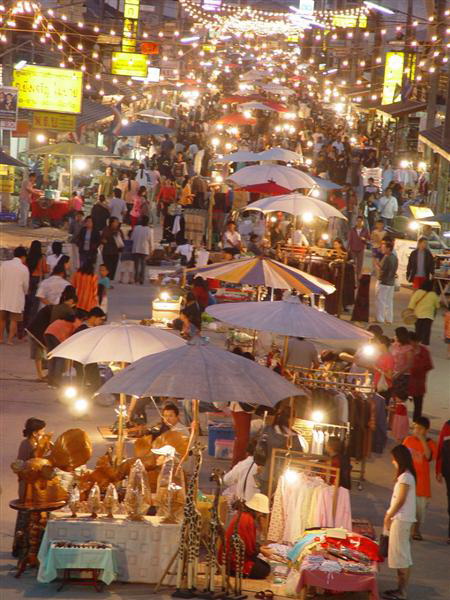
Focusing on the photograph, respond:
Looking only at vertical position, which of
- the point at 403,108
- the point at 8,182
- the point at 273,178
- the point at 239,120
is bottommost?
the point at 8,182

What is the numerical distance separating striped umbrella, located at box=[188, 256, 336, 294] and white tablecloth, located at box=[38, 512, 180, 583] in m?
5.88

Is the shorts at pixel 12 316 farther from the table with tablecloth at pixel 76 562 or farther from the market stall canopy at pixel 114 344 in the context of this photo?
the table with tablecloth at pixel 76 562

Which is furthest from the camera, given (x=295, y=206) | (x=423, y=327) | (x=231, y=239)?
(x=231, y=239)

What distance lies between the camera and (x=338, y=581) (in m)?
8.90

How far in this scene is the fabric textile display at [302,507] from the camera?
33.2 ft

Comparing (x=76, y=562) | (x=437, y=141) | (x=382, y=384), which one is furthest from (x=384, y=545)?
(x=437, y=141)

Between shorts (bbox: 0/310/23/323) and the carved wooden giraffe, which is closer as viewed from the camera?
the carved wooden giraffe

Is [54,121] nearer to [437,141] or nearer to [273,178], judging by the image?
[273,178]

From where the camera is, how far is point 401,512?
939 centimetres

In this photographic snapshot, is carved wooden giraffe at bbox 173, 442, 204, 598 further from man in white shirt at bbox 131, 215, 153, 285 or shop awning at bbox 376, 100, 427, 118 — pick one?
shop awning at bbox 376, 100, 427, 118

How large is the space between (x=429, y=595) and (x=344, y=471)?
1334mm

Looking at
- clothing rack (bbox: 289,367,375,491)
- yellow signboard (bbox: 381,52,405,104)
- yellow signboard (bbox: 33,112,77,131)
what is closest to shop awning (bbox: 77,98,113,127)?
yellow signboard (bbox: 33,112,77,131)

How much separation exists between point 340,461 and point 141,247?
529 inches

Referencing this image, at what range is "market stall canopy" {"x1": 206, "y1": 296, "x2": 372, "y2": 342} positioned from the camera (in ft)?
39.1
